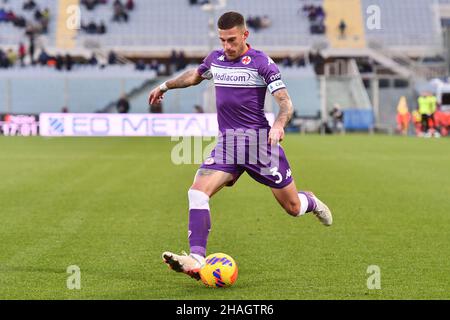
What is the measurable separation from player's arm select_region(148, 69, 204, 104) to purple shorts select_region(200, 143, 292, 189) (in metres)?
0.74

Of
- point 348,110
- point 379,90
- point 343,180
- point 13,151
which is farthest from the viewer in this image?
point 379,90

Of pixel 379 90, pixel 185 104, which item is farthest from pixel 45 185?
pixel 379 90

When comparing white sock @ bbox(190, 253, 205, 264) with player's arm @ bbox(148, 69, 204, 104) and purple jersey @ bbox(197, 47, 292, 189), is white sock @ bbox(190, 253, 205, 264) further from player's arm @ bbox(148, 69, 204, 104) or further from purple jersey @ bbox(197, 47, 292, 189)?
player's arm @ bbox(148, 69, 204, 104)

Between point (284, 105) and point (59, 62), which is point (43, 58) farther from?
point (284, 105)

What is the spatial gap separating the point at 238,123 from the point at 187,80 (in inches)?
32.9

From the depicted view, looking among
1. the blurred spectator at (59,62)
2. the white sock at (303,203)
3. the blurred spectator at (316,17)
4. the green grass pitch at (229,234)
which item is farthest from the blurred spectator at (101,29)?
the white sock at (303,203)

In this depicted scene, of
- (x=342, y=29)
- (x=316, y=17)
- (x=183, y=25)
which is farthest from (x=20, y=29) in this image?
(x=342, y=29)

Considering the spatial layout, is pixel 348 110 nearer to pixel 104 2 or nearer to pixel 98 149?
pixel 104 2

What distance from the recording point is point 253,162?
8.73 metres

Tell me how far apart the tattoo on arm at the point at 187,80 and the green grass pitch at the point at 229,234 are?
169 centimetres

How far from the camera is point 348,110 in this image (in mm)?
52781
